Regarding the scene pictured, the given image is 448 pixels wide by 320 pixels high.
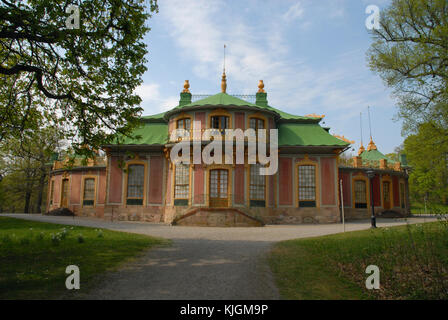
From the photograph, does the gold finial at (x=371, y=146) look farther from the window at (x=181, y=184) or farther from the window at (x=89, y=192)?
the window at (x=89, y=192)

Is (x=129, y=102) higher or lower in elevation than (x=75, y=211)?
higher

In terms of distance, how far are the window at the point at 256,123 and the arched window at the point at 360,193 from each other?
432 inches

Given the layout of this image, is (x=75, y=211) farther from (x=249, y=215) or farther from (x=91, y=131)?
(x=91, y=131)

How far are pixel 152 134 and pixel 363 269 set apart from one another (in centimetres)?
2025

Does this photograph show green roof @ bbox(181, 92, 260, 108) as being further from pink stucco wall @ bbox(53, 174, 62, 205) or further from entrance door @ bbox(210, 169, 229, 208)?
pink stucco wall @ bbox(53, 174, 62, 205)

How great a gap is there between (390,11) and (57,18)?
1482cm

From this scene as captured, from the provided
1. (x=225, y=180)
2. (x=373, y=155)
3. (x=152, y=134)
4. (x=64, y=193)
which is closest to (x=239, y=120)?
(x=225, y=180)

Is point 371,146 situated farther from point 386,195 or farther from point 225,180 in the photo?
point 225,180

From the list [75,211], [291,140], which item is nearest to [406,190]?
[291,140]

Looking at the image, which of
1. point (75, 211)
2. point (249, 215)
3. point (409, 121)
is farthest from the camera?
point (75, 211)

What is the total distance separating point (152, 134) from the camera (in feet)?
81.3

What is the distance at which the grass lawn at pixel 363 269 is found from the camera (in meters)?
5.58

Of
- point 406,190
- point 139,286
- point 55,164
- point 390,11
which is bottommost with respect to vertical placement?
point 139,286

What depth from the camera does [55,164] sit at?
3025 cm
